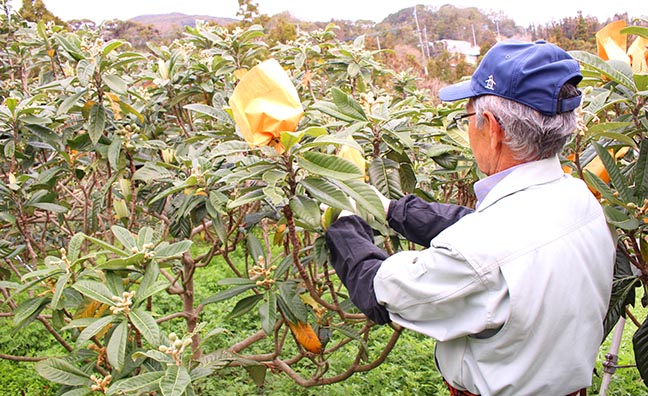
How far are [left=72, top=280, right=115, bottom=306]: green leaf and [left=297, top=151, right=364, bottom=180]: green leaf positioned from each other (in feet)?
2.44

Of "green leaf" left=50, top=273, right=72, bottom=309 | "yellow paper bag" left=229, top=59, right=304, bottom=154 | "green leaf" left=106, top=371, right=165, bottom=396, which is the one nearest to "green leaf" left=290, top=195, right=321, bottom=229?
"yellow paper bag" left=229, top=59, right=304, bottom=154

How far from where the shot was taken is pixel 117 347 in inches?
67.9

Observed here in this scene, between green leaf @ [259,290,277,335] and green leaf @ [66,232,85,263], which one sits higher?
green leaf @ [66,232,85,263]

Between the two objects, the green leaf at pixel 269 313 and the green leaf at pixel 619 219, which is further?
the green leaf at pixel 269 313

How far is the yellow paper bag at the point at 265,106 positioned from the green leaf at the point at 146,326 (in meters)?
0.64

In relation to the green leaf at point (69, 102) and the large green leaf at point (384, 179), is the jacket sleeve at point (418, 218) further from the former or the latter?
the green leaf at point (69, 102)

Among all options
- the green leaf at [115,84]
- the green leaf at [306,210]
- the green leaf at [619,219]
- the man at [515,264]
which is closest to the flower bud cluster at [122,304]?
the green leaf at [306,210]

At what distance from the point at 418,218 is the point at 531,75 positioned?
575mm

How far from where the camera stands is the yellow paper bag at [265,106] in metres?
1.52

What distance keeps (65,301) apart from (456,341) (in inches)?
53.7

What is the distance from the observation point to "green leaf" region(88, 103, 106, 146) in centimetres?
244

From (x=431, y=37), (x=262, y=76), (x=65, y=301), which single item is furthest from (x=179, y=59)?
(x=431, y=37)

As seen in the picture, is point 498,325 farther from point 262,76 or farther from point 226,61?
point 226,61

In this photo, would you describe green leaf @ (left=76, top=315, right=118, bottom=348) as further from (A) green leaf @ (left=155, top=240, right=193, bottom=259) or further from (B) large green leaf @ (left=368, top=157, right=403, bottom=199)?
(B) large green leaf @ (left=368, top=157, right=403, bottom=199)
